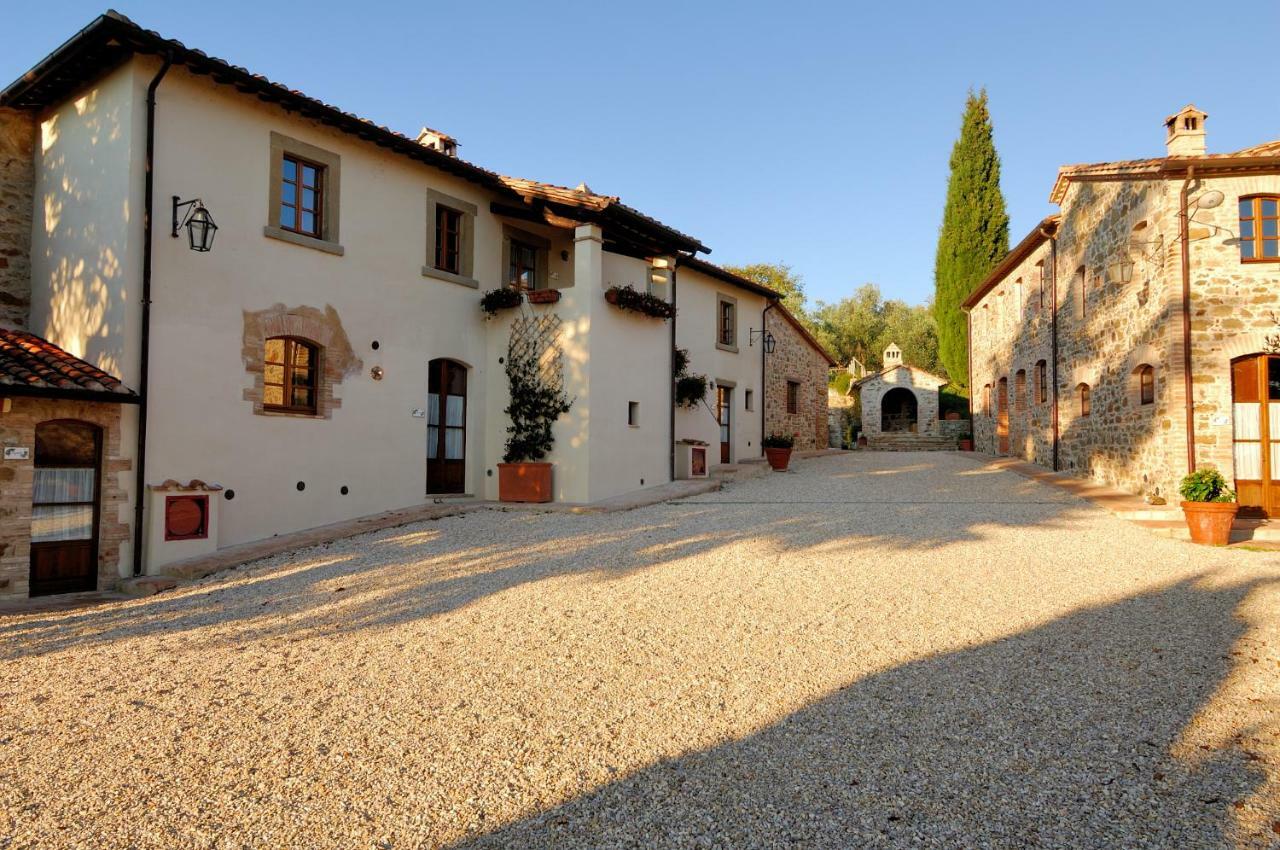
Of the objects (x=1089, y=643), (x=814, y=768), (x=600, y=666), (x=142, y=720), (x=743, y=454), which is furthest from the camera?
(x=743, y=454)

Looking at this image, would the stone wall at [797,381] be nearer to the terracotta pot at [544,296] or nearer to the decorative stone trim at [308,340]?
the terracotta pot at [544,296]

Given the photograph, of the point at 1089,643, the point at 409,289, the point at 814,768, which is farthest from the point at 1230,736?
the point at 409,289

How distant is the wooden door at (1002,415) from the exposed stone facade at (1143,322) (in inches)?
141

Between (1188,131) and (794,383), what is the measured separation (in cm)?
1070

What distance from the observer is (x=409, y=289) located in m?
10.7

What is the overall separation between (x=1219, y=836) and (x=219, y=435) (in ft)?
29.3

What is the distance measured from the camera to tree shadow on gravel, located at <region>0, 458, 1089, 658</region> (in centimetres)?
554

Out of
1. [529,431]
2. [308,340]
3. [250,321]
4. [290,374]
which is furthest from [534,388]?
[250,321]

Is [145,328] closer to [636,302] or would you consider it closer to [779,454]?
[636,302]

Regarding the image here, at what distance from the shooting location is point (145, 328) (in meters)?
7.72

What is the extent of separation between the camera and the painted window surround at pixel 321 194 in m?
9.02

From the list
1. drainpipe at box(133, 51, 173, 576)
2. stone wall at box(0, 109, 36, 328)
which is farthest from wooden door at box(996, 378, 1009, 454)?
stone wall at box(0, 109, 36, 328)

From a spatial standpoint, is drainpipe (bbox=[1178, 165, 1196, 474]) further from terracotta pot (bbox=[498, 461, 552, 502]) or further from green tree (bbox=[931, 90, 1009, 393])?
green tree (bbox=[931, 90, 1009, 393])

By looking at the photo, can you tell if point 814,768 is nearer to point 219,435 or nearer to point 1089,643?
point 1089,643
